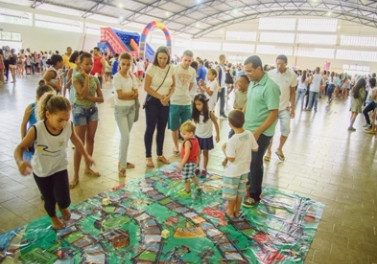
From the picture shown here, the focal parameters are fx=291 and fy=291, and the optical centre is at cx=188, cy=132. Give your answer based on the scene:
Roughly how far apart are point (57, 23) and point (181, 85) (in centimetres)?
2336

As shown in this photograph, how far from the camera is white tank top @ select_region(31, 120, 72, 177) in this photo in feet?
7.86

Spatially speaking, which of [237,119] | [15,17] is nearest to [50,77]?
[237,119]

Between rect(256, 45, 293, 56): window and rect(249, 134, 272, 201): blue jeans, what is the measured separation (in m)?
32.1

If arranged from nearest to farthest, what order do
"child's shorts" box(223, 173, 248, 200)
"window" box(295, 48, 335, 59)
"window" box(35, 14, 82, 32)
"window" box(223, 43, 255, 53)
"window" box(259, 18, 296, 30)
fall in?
1. "child's shorts" box(223, 173, 248, 200)
2. "window" box(35, 14, 82, 32)
3. "window" box(295, 48, 335, 59)
4. "window" box(259, 18, 296, 30)
5. "window" box(223, 43, 255, 53)

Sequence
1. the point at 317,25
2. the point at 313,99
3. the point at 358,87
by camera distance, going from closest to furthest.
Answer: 1. the point at 358,87
2. the point at 313,99
3. the point at 317,25

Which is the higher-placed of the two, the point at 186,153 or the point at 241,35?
the point at 241,35

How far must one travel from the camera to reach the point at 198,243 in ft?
8.65

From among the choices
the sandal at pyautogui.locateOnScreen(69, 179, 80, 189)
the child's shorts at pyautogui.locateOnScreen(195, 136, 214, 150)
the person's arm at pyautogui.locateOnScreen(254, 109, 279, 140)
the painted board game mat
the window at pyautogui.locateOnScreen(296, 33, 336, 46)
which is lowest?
the painted board game mat

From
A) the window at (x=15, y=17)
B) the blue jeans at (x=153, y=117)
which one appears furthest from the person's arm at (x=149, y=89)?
the window at (x=15, y=17)

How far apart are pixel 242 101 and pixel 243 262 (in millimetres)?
3000

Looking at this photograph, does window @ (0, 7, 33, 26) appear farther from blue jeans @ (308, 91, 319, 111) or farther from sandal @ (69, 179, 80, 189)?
sandal @ (69, 179, 80, 189)

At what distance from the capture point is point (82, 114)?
367 centimetres

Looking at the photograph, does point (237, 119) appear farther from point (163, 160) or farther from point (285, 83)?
point (285, 83)

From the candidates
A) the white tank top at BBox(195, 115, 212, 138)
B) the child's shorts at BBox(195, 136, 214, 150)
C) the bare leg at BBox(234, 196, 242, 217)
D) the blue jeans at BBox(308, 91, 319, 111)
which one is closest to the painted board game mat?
the bare leg at BBox(234, 196, 242, 217)
